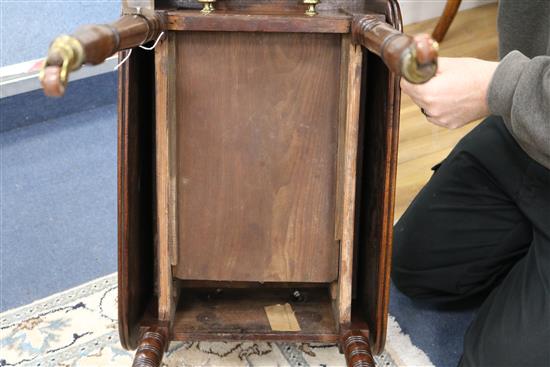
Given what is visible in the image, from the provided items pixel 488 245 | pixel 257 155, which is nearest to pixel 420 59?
pixel 257 155

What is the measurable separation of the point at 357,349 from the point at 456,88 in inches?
14.4

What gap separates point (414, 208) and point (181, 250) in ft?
1.73

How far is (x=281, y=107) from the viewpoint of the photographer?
950 mm

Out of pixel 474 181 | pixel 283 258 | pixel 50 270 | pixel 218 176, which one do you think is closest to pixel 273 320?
pixel 283 258

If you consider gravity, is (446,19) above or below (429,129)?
above

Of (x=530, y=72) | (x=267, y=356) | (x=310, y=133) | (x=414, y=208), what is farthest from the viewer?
(x=414, y=208)

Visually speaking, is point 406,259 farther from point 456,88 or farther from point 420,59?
point 420,59

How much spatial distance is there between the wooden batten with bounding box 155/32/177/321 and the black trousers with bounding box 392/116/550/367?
51 centimetres

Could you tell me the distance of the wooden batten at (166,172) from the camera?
902 mm

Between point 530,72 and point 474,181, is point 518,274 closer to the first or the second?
point 474,181

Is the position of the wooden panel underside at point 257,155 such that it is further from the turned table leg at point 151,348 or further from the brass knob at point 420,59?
the brass knob at point 420,59

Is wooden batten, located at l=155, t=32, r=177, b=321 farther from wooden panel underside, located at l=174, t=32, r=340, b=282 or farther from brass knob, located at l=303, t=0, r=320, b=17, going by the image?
brass knob, located at l=303, t=0, r=320, b=17

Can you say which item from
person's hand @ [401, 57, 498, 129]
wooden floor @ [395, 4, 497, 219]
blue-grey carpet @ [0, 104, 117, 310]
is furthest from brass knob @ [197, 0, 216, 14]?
wooden floor @ [395, 4, 497, 219]

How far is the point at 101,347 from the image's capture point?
4.10ft
